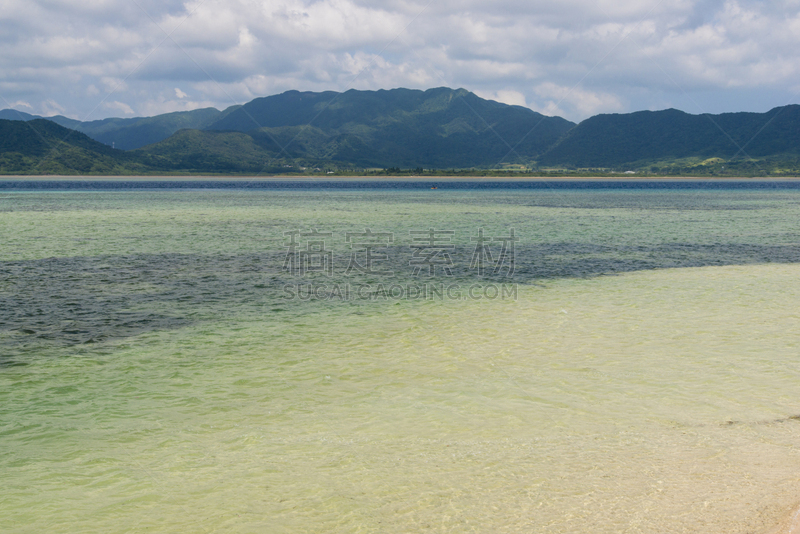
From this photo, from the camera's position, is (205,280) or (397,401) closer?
(397,401)

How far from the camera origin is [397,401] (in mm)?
9164

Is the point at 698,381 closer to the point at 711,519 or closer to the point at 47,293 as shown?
the point at 711,519

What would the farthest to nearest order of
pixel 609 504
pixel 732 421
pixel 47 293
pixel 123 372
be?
pixel 47 293, pixel 123 372, pixel 732 421, pixel 609 504

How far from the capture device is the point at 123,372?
10555 millimetres

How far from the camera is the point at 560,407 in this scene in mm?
8781

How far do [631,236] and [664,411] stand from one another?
97.3ft

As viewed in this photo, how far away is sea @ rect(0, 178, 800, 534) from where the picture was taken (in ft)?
19.9

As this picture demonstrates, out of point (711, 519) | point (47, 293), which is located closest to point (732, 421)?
point (711, 519)

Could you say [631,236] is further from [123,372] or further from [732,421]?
[123,372]

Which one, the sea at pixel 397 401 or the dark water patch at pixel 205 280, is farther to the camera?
the dark water patch at pixel 205 280

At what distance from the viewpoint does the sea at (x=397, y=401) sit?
6062 mm

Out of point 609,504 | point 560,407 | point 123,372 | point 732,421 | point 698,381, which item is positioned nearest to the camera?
point 609,504

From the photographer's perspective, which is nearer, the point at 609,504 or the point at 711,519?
the point at 711,519

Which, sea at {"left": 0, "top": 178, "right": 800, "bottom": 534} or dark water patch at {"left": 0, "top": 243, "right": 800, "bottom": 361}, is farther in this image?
dark water patch at {"left": 0, "top": 243, "right": 800, "bottom": 361}
